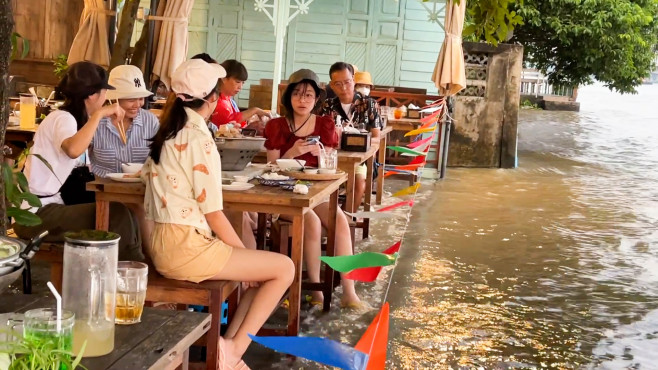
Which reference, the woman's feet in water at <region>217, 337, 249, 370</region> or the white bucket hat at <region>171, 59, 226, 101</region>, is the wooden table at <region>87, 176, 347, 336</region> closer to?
the white bucket hat at <region>171, 59, 226, 101</region>

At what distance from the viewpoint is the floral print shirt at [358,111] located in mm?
8672

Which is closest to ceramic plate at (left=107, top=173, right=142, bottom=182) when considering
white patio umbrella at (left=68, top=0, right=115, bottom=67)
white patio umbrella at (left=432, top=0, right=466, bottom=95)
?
white patio umbrella at (left=68, top=0, right=115, bottom=67)

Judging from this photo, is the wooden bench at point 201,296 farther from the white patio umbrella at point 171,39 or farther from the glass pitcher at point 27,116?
the white patio umbrella at point 171,39

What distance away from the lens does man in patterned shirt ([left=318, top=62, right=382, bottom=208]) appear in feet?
27.6

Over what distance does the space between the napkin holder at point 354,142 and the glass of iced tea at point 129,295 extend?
4.51 m

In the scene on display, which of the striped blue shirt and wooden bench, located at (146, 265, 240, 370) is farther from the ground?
the striped blue shirt

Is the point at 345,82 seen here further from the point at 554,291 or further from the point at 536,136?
the point at 536,136

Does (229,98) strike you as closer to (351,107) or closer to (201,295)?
(351,107)

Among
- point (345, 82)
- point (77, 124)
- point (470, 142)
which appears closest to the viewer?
point (77, 124)

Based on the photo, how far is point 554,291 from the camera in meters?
7.02

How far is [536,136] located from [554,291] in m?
15.9

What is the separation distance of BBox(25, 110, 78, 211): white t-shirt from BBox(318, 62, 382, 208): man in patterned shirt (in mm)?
3794

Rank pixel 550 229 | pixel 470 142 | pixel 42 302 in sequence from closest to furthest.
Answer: pixel 42 302, pixel 550 229, pixel 470 142

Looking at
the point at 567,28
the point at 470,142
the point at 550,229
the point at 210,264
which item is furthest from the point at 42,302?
the point at 567,28
